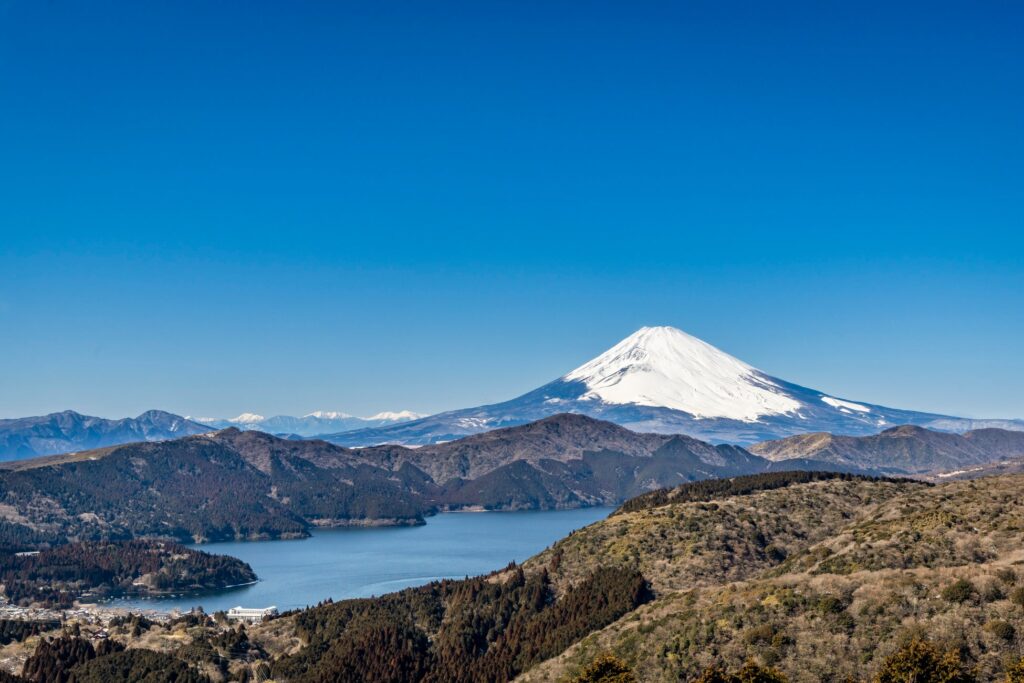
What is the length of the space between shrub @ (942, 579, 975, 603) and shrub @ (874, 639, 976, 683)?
9.87 m

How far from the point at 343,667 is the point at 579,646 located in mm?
37517

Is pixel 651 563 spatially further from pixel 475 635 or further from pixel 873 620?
pixel 873 620

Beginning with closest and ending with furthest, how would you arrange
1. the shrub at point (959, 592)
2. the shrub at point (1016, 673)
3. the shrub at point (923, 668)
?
the shrub at point (1016, 673)
the shrub at point (923, 668)
the shrub at point (959, 592)

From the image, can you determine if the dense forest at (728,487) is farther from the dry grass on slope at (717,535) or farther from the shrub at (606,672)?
the shrub at (606,672)

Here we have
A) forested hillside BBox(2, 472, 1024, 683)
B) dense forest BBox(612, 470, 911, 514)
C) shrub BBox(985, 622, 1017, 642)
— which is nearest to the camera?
shrub BBox(985, 622, 1017, 642)

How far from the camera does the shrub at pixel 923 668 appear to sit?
63219mm

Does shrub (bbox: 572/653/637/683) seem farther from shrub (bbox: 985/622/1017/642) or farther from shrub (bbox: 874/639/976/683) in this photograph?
shrub (bbox: 985/622/1017/642)

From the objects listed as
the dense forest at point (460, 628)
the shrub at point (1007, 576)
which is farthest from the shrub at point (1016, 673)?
the dense forest at point (460, 628)

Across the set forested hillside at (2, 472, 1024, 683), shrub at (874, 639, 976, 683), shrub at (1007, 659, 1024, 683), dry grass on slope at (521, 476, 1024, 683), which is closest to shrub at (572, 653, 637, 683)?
forested hillside at (2, 472, 1024, 683)

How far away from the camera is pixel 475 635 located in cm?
12875

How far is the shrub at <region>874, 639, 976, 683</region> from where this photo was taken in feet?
207

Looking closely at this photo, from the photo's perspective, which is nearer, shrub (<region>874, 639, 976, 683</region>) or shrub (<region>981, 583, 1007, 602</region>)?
shrub (<region>874, 639, 976, 683</region>)

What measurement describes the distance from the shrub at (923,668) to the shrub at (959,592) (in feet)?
32.4

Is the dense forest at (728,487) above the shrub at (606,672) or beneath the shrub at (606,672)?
above
